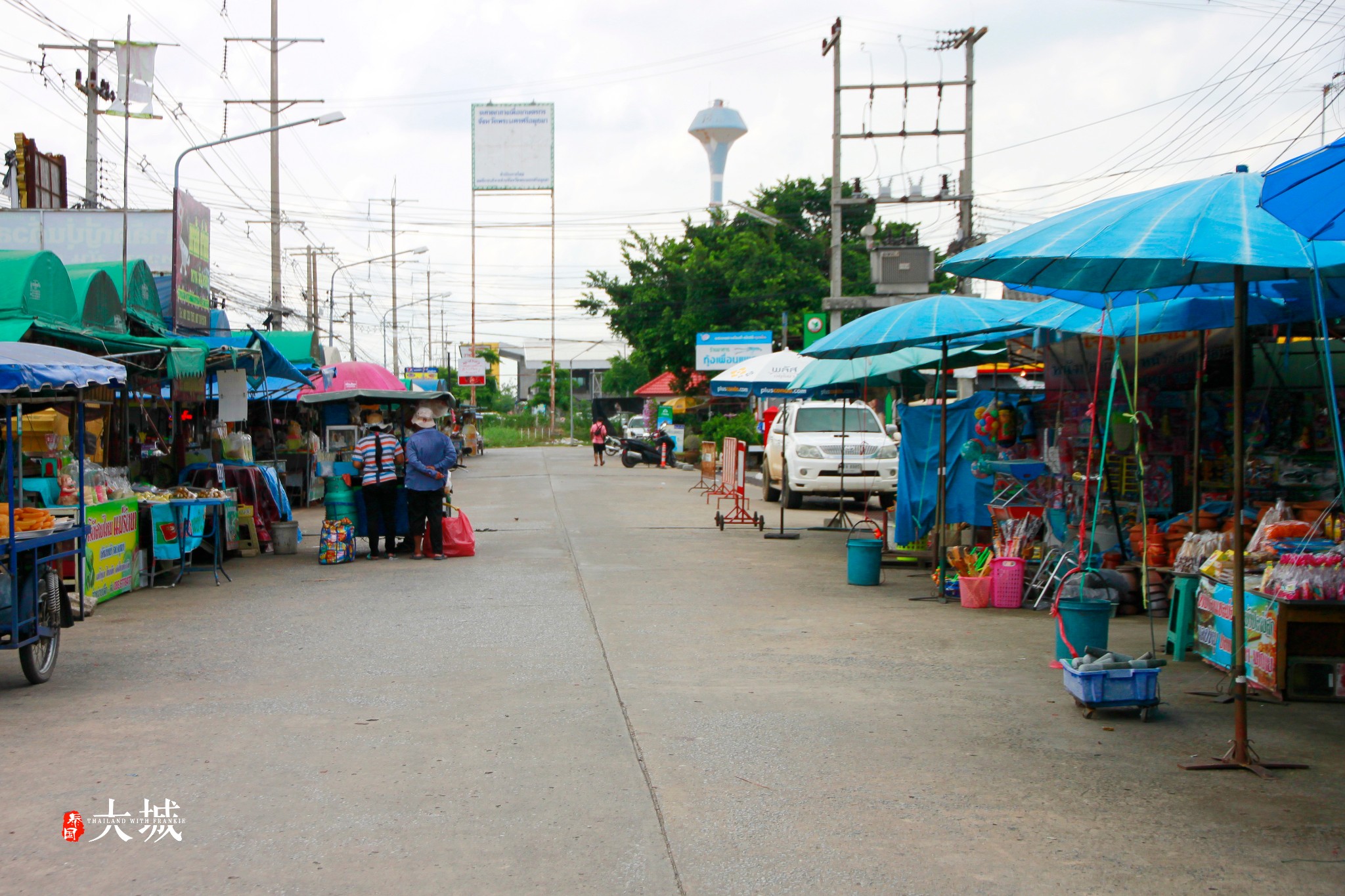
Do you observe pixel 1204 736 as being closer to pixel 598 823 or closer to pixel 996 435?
pixel 598 823

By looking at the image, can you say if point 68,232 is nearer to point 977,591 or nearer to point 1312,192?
point 977,591

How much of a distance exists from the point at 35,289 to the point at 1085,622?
977cm

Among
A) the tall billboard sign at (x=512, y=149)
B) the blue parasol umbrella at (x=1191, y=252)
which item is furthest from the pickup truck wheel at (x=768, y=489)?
the tall billboard sign at (x=512, y=149)

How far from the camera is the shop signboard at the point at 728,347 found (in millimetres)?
41719

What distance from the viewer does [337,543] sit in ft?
42.9

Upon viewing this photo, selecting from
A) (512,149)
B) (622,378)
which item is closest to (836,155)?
(512,149)

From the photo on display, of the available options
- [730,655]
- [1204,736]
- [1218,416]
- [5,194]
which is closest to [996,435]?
[1218,416]

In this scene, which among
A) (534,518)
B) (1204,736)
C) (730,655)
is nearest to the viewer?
(1204,736)

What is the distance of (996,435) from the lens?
11.3 m

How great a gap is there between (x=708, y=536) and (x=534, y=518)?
397cm

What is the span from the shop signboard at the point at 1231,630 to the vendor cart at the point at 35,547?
7.01 meters

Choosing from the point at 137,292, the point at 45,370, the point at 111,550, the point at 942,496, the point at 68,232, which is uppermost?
the point at 68,232

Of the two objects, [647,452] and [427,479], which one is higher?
[427,479]

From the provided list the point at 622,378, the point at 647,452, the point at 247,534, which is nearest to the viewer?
the point at 247,534
